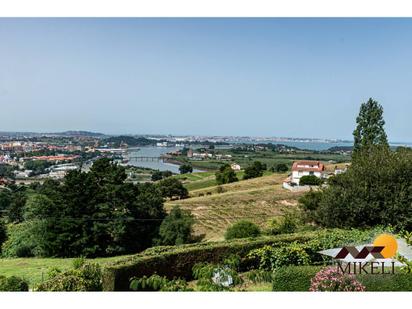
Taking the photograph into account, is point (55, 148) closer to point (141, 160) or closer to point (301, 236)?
point (141, 160)

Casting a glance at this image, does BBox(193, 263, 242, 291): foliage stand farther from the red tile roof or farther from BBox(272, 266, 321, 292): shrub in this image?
the red tile roof

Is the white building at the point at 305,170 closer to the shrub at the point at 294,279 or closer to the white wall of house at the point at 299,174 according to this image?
the white wall of house at the point at 299,174

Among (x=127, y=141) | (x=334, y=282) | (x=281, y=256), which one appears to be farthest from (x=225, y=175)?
(x=334, y=282)

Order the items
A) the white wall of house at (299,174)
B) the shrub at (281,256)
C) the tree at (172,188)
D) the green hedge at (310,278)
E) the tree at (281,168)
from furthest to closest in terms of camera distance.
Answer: the tree at (281,168) → the white wall of house at (299,174) → the tree at (172,188) → the shrub at (281,256) → the green hedge at (310,278)

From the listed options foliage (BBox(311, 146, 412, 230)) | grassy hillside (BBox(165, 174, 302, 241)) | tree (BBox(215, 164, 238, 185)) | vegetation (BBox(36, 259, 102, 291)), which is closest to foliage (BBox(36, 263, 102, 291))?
vegetation (BBox(36, 259, 102, 291))

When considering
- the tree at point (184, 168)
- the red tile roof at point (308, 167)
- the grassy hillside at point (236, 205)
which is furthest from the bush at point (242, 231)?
the tree at point (184, 168)
